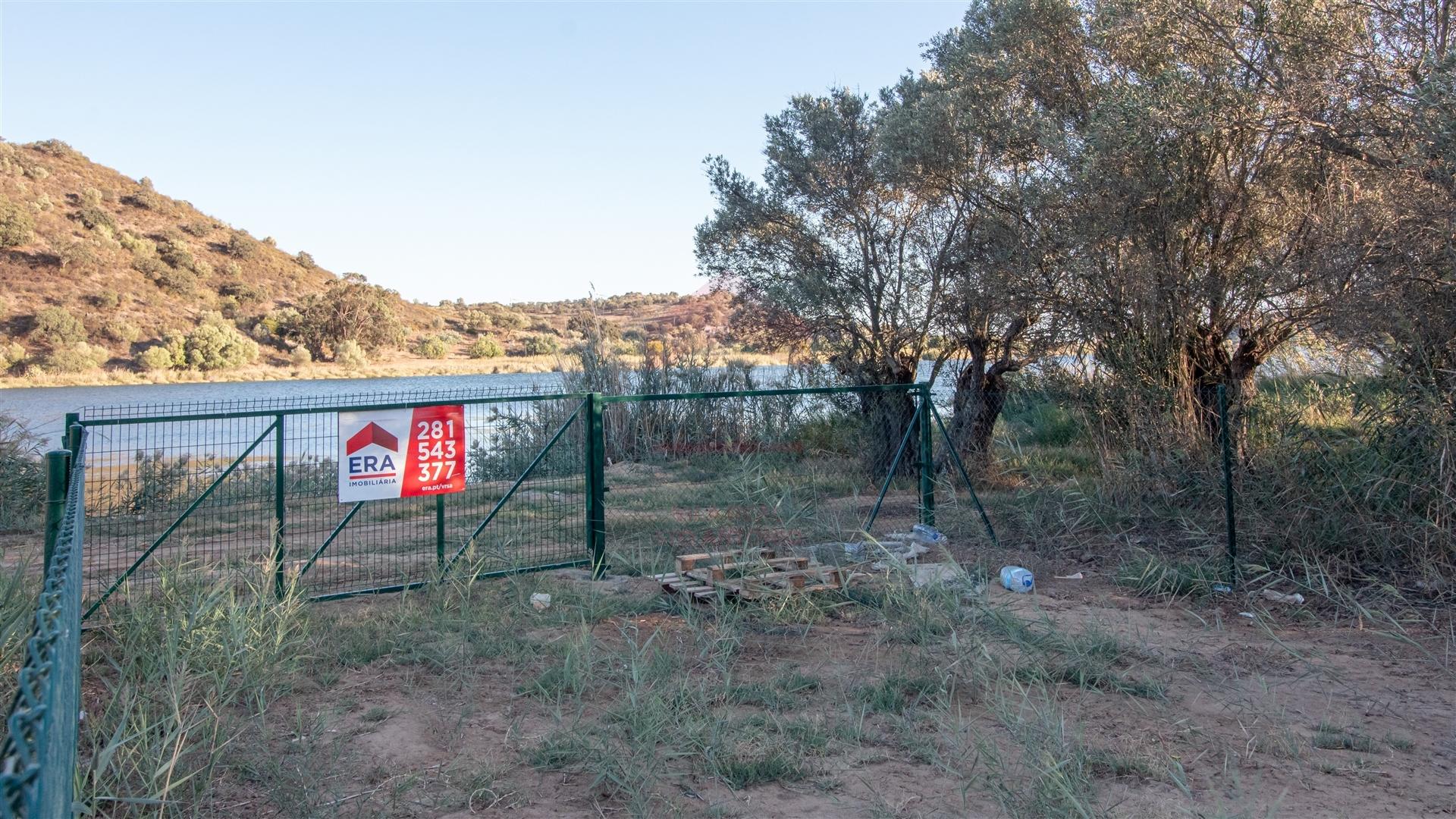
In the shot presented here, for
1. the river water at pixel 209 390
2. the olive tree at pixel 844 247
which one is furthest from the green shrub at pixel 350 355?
the olive tree at pixel 844 247

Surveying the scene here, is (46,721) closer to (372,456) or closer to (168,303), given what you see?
(372,456)

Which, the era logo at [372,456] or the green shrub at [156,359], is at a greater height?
the green shrub at [156,359]

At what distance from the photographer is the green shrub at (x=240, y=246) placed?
193ft

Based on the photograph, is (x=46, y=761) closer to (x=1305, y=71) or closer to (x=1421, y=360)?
(x=1421, y=360)

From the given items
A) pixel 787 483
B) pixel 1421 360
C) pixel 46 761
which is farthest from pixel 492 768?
pixel 1421 360

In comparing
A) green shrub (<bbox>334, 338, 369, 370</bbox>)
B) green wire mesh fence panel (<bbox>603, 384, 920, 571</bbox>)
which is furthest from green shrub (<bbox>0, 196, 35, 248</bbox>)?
green wire mesh fence panel (<bbox>603, 384, 920, 571</bbox>)

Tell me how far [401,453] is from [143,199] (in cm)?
6253

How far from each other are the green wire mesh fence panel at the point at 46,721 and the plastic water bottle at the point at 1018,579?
686cm

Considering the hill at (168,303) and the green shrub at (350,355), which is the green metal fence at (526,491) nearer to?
the hill at (168,303)

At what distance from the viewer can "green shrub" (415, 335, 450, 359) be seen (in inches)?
2147

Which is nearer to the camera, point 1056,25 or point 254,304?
point 1056,25

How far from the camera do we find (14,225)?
150 feet

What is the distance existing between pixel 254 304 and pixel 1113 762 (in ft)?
185

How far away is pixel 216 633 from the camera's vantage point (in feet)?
17.3
